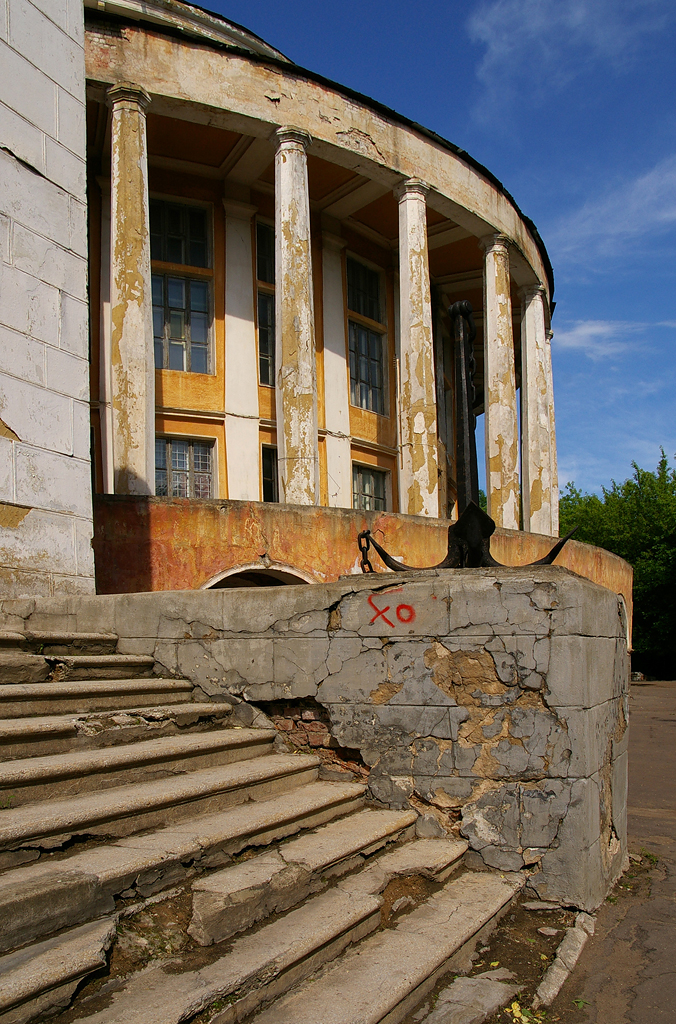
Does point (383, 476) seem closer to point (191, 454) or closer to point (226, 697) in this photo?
point (191, 454)

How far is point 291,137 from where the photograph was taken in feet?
43.8

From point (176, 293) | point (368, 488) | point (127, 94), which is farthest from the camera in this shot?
point (368, 488)

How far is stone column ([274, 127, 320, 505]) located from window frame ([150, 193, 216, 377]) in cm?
248

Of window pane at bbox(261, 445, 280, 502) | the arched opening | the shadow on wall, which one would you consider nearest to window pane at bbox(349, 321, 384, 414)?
window pane at bbox(261, 445, 280, 502)

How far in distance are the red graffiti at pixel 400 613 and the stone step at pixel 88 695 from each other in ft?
4.22

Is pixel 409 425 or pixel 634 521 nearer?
pixel 409 425

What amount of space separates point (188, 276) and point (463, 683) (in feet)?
40.4

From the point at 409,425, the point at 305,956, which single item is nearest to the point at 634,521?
the point at 409,425

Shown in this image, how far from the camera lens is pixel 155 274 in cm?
1500

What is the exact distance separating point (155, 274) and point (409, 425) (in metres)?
5.42

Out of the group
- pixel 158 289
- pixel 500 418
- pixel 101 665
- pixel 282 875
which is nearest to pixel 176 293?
pixel 158 289

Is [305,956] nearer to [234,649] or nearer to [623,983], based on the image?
[623,983]

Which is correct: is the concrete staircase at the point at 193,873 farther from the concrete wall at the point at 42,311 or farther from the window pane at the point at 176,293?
the window pane at the point at 176,293

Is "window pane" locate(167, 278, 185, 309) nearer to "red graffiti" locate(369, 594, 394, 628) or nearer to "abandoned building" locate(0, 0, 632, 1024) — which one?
"abandoned building" locate(0, 0, 632, 1024)
